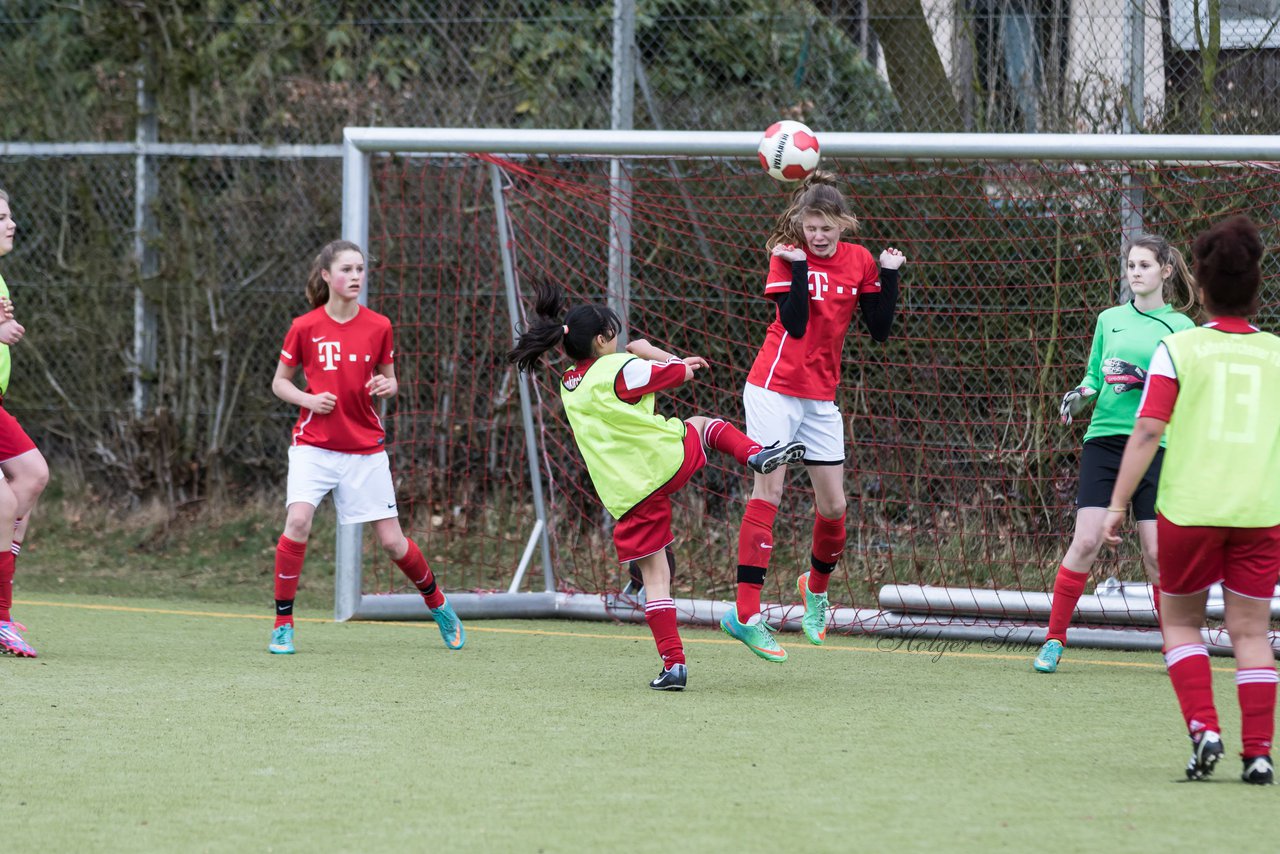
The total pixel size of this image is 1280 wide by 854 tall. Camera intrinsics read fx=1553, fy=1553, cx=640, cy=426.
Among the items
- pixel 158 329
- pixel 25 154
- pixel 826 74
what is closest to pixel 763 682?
pixel 826 74

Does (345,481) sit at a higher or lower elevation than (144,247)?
lower

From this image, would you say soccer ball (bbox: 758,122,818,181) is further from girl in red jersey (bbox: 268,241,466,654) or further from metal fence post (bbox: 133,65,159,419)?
metal fence post (bbox: 133,65,159,419)

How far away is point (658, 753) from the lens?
4293mm

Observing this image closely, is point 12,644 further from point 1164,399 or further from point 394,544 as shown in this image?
point 1164,399

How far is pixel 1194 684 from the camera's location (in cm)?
402

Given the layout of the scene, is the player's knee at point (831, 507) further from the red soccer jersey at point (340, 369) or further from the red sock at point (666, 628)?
the red soccer jersey at point (340, 369)

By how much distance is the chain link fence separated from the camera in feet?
29.3

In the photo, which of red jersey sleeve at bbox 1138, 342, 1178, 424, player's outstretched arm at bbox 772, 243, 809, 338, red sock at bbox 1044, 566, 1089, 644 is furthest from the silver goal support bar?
red jersey sleeve at bbox 1138, 342, 1178, 424

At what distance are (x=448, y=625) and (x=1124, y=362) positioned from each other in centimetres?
301

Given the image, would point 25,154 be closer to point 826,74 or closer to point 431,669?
point 826,74

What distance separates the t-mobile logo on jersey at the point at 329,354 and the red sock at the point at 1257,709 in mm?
3857

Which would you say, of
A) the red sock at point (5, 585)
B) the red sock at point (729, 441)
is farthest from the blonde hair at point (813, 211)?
the red sock at point (5, 585)

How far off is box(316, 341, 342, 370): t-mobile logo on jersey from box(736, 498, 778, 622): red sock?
1.83 meters

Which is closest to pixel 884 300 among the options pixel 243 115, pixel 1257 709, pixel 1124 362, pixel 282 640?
pixel 1124 362
